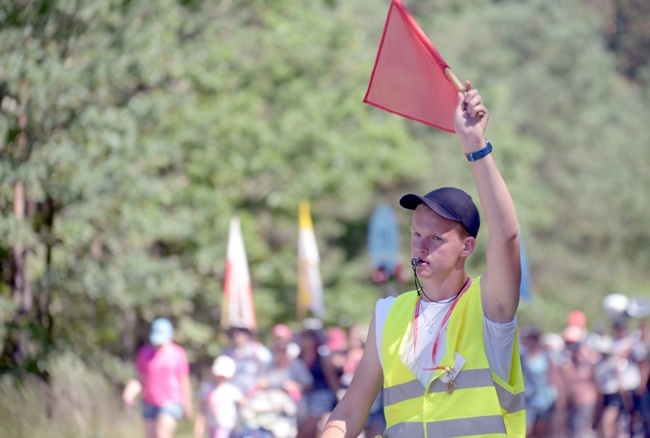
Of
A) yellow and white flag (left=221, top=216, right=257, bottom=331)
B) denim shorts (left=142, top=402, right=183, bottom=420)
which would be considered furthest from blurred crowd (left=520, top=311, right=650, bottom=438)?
denim shorts (left=142, top=402, right=183, bottom=420)

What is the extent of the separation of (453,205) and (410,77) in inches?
Result: 21.2

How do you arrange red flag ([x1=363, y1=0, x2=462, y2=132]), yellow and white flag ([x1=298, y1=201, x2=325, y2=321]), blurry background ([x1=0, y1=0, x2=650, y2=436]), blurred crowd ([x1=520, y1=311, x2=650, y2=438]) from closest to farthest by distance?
1. red flag ([x1=363, y1=0, x2=462, y2=132])
2. blurry background ([x1=0, y1=0, x2=650, y2=436])
3. blurred crowd ([x1=520, y1=311, x2=650, y2=438])
4. yellow and white flag ([x1=298, y1=201, x2=325, y2=321])

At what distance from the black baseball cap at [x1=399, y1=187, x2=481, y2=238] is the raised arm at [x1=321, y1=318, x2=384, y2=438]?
466 mm

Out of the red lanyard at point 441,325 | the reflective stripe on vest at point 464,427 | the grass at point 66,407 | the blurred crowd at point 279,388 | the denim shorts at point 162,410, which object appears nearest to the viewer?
the reflective stripe on vest at point 464,427

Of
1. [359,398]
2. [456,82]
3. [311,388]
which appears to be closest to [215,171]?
[311,388]

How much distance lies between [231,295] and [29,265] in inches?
119

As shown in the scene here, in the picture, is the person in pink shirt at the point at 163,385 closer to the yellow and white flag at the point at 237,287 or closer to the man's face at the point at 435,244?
the yellow and white flag at the point at 237,287

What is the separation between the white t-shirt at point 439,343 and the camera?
3.74 metres

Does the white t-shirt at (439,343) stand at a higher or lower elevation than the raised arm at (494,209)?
lower

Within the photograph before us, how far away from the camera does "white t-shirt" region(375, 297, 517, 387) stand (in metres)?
3.74

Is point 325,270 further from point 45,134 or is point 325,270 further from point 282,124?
point 45,134

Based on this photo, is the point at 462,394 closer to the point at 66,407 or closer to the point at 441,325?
the point at 441,325

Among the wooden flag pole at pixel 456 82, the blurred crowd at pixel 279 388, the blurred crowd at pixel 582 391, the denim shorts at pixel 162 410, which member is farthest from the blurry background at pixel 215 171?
the wooden flag pole at pixel 456 82

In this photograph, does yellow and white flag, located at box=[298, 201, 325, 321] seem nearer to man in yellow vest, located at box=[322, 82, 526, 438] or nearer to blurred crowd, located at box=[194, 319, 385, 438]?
blurred crowd, located at box=[194, 319, 385, 438]
